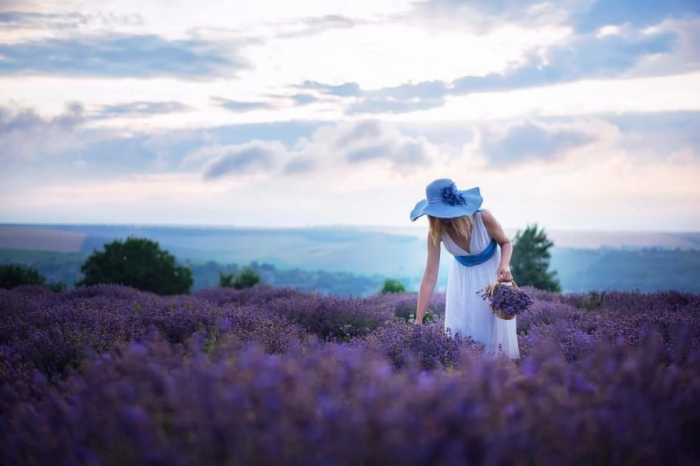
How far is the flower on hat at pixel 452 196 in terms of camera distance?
4.40 m

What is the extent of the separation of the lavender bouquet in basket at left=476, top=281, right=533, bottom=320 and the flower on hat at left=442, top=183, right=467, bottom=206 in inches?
28.0

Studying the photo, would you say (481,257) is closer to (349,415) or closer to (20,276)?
(349,415)

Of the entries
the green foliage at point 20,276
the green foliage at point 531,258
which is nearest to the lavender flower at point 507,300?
the green foliage at point 20,276

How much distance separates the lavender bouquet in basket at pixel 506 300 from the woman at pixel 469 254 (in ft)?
0.83

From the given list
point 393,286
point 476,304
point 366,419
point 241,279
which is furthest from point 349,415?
point 241,279

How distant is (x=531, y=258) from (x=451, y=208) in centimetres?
1121

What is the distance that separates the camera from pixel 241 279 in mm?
12305

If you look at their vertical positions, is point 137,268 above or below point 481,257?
below

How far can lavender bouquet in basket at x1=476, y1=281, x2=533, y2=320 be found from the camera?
12.9 feet

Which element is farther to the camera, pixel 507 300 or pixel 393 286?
pixel 393 286

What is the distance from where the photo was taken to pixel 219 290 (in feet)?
30.1

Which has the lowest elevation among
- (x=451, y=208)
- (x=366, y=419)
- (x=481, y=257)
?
(x=366, y=419)

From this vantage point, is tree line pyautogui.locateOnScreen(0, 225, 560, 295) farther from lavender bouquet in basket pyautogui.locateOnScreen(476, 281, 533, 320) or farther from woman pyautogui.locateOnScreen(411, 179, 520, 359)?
lavender bouquet in basket pyautogui.locateOnScreen(476, 281, 533, 320)

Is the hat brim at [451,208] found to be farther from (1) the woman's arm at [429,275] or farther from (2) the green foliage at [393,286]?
(2) the green foliage at [393,286]
